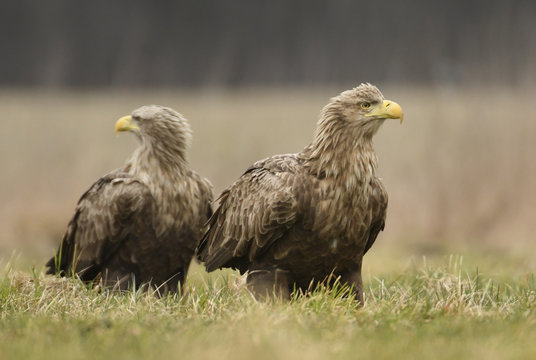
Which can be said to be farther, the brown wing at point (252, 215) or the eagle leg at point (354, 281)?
the eagle leg at point (354, 281)

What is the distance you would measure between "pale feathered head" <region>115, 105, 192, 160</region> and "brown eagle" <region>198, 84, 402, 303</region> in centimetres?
117

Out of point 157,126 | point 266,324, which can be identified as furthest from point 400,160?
point 266,324

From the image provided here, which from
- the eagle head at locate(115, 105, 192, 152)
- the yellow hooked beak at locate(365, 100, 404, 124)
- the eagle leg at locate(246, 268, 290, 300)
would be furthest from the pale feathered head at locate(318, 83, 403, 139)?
the eagle head at locate(115, 105, 192, 152)

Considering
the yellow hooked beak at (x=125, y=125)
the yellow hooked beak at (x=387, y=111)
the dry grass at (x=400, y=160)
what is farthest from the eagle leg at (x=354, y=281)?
the dry grass at (x=400, y=160)

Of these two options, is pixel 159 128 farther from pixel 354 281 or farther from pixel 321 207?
pixel 354 281

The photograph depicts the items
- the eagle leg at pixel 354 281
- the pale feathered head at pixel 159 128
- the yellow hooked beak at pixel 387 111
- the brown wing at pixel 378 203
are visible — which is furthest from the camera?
the pale feathered head at pixel 159 128

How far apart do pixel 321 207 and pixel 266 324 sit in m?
1.32

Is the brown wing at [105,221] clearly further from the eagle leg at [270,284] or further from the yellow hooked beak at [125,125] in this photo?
the eagle leg at [270,284]

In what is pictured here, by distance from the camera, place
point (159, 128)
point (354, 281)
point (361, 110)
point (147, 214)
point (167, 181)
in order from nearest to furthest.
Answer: point (361, 110)
point (354, 281)
point (147, 214)
point (167, 181)
point (159, 128)

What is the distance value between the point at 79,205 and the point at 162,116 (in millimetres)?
1114

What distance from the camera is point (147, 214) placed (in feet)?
20.9

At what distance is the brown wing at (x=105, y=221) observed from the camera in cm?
637

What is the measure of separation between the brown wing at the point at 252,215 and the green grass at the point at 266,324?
0.95ft

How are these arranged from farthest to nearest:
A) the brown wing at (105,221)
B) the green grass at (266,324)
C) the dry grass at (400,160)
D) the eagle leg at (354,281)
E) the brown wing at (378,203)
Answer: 1. the dry grass at (400,160)
2. the brown wing at (105,221)
3. the eagle leg at (354,281)
4. the brown wing at (378,203)
5. the green grass at (266,324)
